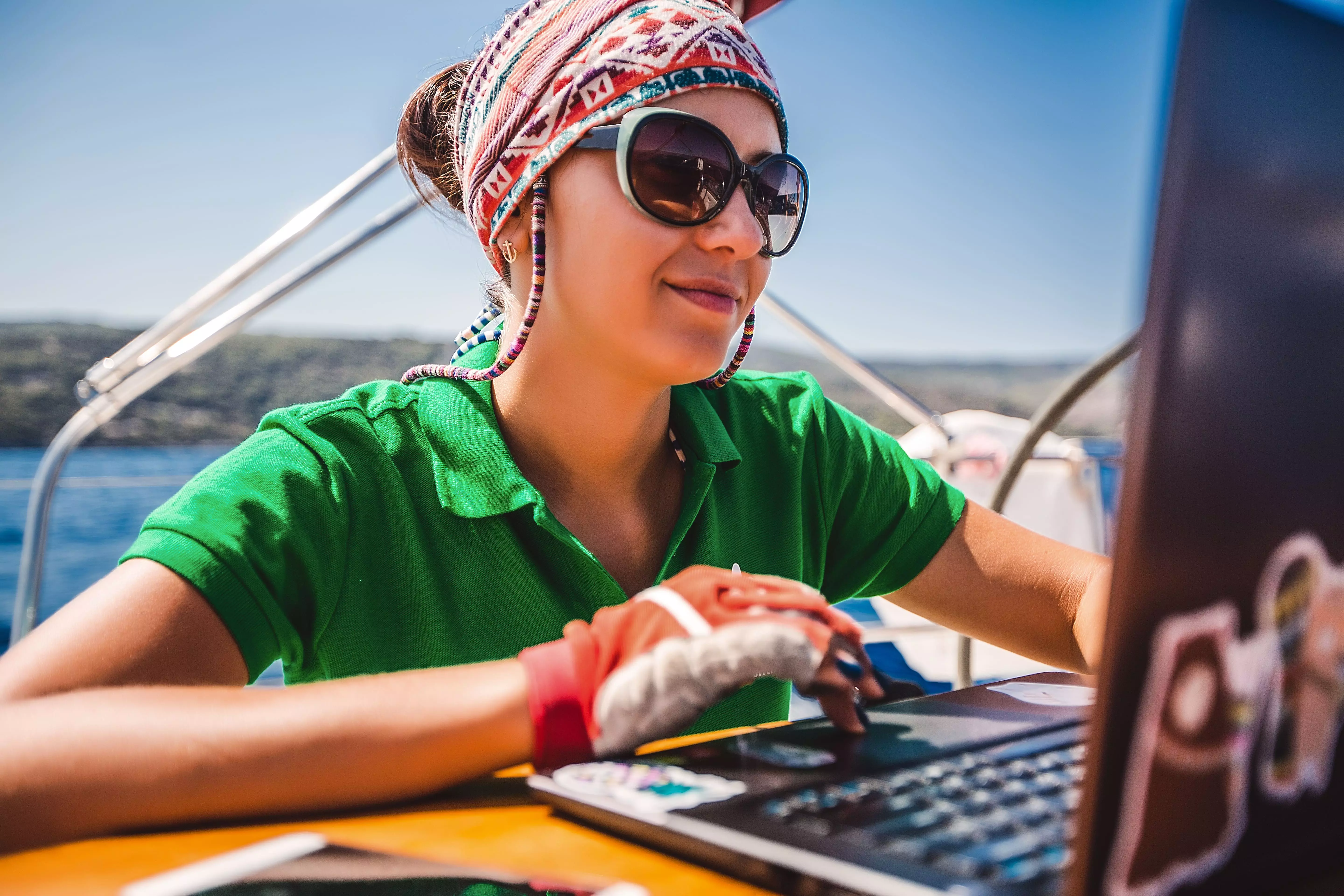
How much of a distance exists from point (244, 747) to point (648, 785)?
280 mm

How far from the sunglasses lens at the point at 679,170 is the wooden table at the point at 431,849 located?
790 millimetres

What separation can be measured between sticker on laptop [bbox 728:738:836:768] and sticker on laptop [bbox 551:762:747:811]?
0.18ft

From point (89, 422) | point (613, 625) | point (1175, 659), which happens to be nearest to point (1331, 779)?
point (1175, 659)

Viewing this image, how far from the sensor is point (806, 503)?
1558 mm

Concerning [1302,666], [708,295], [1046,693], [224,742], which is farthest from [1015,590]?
[224,742]

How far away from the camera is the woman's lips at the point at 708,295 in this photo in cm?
126

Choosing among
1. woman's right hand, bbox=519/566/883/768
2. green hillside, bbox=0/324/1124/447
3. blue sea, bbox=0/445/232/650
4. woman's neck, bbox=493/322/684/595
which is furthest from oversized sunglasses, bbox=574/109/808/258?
green hillside, bbox=0/324/1124/447

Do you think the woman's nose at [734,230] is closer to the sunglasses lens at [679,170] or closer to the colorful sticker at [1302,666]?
the sunglasses lens at [679,170]

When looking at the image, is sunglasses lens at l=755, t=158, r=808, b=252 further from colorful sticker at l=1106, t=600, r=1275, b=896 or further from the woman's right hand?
colorful sticker at l=1106, t=600, r=1275, b=896

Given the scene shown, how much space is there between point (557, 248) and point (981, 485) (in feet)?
7.07

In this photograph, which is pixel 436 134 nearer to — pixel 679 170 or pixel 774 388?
pixel 679 170

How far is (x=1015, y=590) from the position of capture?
4.64 feet

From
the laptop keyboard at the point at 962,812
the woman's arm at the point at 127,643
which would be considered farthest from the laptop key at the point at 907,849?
the woman's arm at the point at 127,643

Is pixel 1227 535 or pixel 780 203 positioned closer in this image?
pixel 1227 535
